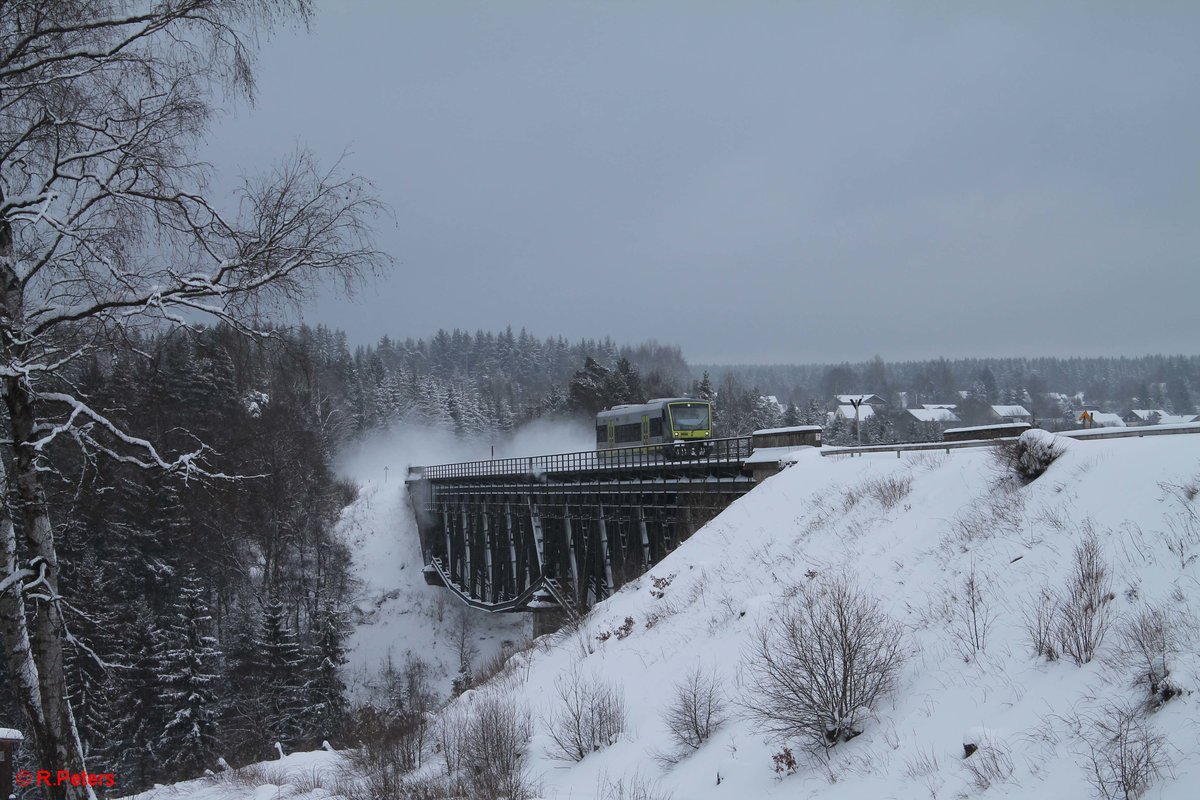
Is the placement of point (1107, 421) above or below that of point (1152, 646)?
below

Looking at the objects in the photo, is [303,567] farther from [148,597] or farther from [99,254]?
[99,254]

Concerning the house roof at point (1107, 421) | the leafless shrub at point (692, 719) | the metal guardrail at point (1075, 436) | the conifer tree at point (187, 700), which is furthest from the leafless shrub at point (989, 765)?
the conifer tree at point (187, 700)

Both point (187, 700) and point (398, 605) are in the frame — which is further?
point (398, 605)

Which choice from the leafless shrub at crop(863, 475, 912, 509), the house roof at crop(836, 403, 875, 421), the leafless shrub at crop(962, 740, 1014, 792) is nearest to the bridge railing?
the leafless shrub at crop(863, 475, 912, 509)

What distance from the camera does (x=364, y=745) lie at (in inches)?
519

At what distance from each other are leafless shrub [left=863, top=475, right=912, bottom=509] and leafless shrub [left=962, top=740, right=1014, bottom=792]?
340 inches

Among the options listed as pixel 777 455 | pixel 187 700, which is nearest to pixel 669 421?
pixel 777 455

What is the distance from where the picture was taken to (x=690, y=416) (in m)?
39.4

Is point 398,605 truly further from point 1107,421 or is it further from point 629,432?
point 1107,421

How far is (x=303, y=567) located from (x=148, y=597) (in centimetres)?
1277

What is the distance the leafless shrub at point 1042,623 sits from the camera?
737 cm

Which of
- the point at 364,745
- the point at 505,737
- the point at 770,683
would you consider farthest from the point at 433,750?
the point at 770,683

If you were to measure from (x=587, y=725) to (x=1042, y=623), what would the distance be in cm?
564

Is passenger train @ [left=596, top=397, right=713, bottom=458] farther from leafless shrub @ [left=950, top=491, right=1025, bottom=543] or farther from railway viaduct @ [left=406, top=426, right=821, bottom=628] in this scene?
leafless shrub @ [left=950, top=491, right=1025, bottom=543]
